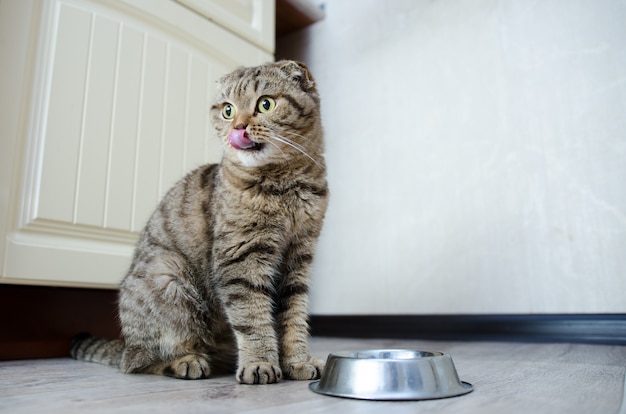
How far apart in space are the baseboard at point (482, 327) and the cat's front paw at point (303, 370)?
0.96 metres

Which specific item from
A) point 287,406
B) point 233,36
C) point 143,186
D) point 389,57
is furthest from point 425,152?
point 287,406

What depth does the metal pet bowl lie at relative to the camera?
77 cm

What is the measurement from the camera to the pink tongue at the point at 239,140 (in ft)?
3.43

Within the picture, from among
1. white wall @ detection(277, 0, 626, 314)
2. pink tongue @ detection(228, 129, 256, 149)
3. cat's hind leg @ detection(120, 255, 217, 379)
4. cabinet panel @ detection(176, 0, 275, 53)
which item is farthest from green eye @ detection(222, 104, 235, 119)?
white wall @ detection(277, 0, 626, 314)

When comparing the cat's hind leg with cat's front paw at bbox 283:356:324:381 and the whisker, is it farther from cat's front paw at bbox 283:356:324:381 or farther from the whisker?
the whisker

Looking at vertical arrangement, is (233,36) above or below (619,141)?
above

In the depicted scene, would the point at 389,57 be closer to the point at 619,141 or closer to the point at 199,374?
the point at 619,141

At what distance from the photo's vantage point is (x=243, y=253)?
1.05 meters

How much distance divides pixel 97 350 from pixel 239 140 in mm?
775

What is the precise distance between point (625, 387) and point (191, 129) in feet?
4.72

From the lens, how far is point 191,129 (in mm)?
1685

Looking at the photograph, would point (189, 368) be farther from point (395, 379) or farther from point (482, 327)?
point (482, 327)

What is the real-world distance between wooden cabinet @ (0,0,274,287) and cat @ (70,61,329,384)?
30 centimetres

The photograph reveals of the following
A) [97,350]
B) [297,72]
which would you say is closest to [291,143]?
[297,72]
